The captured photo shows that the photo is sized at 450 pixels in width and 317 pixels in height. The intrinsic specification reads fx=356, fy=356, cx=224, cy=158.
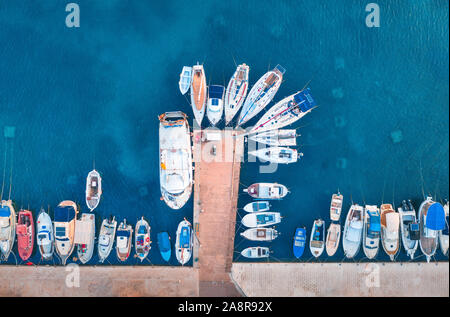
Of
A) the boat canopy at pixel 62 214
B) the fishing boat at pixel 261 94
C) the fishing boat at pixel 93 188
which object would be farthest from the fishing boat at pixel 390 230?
the boat canopy at pixel 62 214

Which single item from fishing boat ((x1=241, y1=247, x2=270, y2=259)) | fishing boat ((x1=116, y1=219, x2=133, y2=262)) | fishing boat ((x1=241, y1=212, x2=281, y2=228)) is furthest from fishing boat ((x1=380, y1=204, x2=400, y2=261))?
fishing boat ((x1=116, y1=219, x2=133, y2=262))

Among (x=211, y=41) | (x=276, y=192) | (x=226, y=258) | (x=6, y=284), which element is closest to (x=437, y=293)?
(x=276, y=192)

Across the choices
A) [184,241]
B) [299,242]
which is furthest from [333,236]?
[184,241]

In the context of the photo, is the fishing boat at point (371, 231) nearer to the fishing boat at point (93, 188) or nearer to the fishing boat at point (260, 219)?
the fishing boat at point (260, 219)

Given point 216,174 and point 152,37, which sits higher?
point 152,37

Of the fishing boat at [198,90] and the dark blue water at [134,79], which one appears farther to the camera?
the dark blue water at [134,79]

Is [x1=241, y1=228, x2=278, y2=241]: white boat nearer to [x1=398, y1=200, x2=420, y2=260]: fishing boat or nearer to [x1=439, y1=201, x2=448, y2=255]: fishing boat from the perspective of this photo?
[x1=398, y1=200, x2=420, y2=260]: fishing boat

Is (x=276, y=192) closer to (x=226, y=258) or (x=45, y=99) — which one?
(x=226, y=258)
